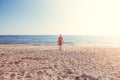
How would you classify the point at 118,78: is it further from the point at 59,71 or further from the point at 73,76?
the point at 59,71

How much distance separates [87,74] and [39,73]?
2.18 m

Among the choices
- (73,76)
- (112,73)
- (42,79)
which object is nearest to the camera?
(42,79)

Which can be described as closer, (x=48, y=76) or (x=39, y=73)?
(x=48, y=76)

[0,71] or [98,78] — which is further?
[0,71]

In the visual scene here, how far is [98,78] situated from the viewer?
23.2 ft

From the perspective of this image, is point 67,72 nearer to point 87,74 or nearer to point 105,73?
point 87,74

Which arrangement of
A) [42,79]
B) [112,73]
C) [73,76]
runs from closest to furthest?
[42,79] < [73,76] < [112,73]

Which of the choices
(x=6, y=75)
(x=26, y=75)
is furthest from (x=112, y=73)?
(x=6, y=75)

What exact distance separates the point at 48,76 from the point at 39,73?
0.67m

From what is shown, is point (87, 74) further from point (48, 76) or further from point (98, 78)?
point (48, 76)

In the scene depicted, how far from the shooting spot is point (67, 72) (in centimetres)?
803

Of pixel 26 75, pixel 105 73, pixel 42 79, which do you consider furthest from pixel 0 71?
pixel 105 73

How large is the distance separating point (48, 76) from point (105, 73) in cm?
267

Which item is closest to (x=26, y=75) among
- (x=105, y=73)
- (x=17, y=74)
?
(x=17, y=74)
